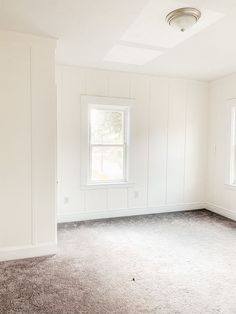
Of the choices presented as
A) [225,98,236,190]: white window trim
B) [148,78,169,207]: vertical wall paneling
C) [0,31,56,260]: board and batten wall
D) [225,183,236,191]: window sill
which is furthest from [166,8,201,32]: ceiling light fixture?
[225,183,236,191]: window sill

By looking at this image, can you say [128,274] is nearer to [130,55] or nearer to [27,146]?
[27,146]

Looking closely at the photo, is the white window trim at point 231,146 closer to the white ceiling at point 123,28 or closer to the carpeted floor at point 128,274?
the white ceiling at point 123,28

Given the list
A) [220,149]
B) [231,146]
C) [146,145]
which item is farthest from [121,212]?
[231,146]

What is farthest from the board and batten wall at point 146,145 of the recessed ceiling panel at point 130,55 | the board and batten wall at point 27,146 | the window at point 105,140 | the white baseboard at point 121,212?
the board and batten wall at point 27,146

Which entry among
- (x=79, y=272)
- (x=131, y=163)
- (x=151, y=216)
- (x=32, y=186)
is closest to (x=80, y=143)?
(x=131, y=163)

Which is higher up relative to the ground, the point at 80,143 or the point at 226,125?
the point at 226,125

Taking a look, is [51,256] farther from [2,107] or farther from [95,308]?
[2,107]

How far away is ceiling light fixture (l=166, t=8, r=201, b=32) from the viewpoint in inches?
91.2

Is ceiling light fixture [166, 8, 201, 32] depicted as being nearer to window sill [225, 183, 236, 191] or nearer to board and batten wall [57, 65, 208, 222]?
board and batten wall [57, 65, 208, 222]

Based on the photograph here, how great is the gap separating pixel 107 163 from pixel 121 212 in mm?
909

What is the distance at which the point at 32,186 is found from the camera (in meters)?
2.96

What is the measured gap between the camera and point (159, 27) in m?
2.67

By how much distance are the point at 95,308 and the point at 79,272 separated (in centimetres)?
61

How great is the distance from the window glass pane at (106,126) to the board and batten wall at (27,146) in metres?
1.45
